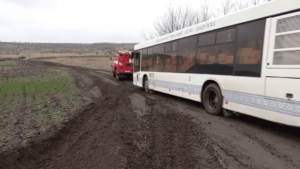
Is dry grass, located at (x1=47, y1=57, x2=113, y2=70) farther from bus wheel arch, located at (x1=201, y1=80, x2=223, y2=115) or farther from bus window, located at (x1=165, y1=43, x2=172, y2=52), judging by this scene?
bus wheel arch, located at (x1=201, y1=80, x2=223, y2=115)

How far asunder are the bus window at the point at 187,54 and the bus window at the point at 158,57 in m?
1.79

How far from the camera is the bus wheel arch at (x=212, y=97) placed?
6.19m

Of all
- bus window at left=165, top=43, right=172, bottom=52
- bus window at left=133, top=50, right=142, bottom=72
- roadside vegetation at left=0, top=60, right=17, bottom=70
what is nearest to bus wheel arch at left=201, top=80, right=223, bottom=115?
bus window at left=165, top=43, right=172, bottom=52

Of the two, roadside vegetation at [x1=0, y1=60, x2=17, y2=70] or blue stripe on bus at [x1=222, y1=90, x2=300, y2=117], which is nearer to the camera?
blue stripe on bus at [x1=222, y1=90, x2=300, y2=117]

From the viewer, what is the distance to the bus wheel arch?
6188 millimetres

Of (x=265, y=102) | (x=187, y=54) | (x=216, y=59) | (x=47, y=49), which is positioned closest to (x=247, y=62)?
(x=265, y=102)

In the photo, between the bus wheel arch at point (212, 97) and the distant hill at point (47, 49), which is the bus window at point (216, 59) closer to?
the bus wheel arch at point (212, 97)

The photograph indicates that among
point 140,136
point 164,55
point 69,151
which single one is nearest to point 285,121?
point 140,136

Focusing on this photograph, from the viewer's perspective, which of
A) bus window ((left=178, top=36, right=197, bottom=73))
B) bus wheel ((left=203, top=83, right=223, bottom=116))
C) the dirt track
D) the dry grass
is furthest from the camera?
the dry grass

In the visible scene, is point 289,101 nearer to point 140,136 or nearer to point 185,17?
point 140,136

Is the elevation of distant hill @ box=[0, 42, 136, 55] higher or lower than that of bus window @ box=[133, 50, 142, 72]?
higher

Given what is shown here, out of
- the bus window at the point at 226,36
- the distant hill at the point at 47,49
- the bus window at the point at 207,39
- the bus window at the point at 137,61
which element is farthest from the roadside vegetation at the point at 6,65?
the distant hill at the point at 47,49

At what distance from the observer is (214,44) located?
6453 mm

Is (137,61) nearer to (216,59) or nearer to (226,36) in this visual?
(216,59)
